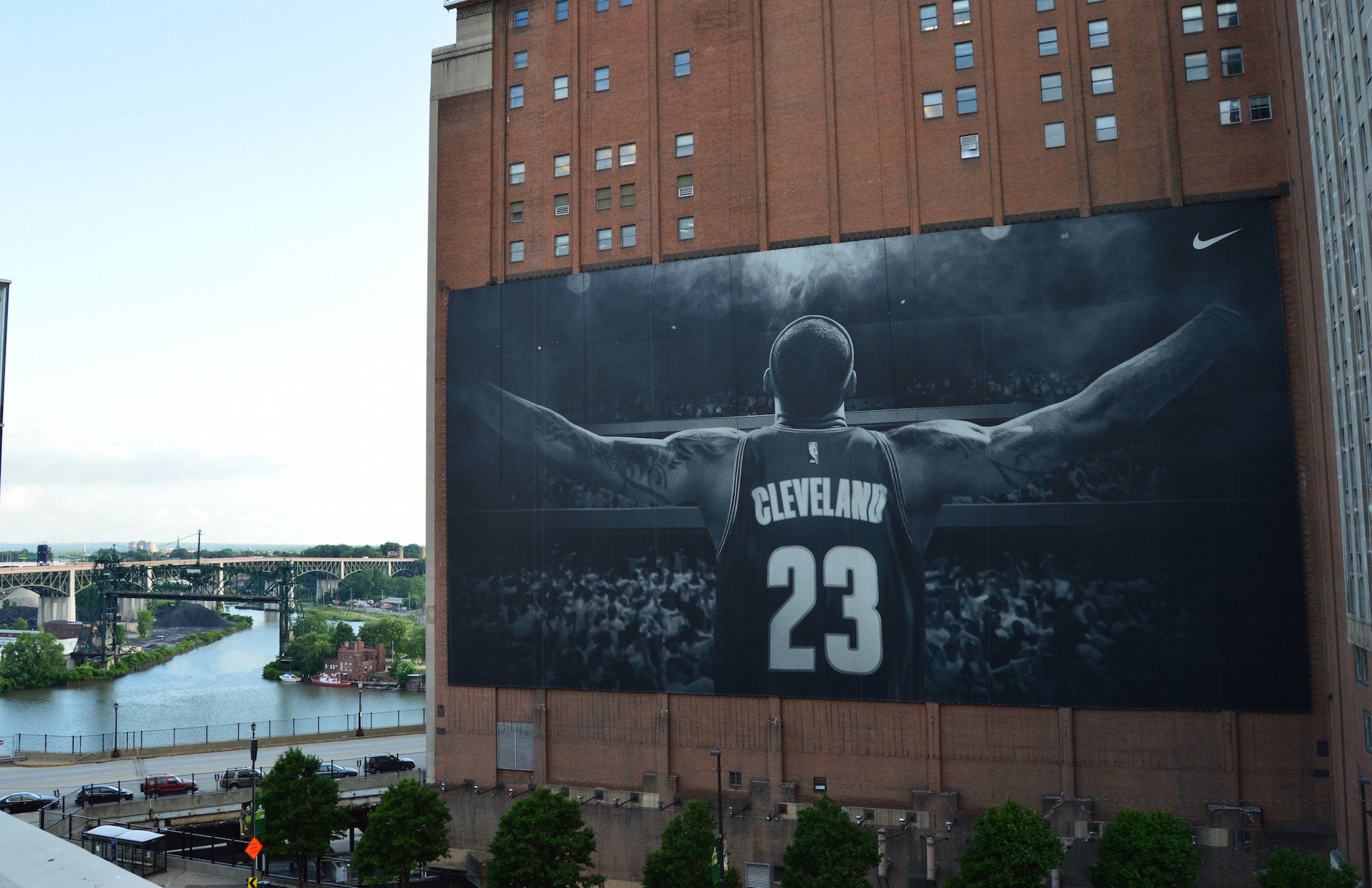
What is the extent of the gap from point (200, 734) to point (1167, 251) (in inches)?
3467

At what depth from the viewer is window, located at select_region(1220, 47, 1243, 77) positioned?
4309cm

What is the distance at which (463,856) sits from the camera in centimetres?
5006

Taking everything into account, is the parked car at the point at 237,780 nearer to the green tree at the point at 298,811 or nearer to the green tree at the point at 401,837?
the green tree at the point at 298,811

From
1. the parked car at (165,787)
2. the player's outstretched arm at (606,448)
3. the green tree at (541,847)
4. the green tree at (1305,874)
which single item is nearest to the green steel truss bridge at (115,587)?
the parked car at (165,787)

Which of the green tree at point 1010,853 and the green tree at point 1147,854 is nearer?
the green tree at point 1147,854

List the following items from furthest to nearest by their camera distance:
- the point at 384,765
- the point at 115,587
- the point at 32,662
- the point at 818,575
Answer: the point at 115,587 → the point at 32,662 → the point at 384,765 → the point at 818,575

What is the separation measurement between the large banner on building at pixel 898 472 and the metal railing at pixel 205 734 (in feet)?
126

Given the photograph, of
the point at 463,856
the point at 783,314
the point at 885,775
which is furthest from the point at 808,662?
the point at 463,856

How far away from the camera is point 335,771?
57.9 metres

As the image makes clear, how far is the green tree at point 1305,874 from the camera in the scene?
30.3 metres

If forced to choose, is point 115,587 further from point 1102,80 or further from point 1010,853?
point 1102,80

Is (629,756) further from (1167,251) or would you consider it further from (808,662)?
(1167,251)

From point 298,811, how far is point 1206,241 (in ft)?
153

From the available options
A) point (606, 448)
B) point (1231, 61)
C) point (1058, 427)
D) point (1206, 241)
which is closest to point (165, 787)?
point (606, 448)
